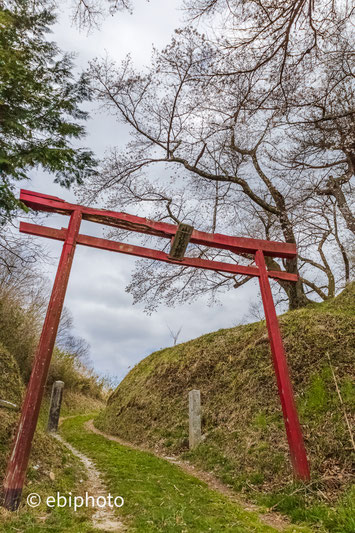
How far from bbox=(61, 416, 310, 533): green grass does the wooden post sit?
1.02m

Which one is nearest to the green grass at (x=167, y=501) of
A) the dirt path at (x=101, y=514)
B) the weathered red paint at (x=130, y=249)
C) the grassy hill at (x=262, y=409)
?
the dirt path at (x=101, y=514)

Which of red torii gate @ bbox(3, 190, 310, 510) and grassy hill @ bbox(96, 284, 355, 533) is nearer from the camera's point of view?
red torii gate @ bbox(3, 190, 310, 510)

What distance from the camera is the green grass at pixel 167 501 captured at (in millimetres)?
3230

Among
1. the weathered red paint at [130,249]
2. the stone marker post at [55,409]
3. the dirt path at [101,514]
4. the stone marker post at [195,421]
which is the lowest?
the dirt path at [101,514]

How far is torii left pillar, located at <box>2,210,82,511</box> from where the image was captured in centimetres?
358

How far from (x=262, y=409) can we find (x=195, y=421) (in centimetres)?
172

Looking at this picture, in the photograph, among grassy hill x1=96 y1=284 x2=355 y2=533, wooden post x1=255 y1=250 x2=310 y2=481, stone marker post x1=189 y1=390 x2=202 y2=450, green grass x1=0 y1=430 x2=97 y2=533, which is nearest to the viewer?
green grass x1=0 y1=430 x2=97 y2=533

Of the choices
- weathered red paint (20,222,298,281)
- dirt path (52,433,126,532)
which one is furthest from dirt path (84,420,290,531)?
weathered red paint (20,222,298,281)

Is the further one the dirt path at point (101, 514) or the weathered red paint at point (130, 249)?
the weathered red paint at point (130, 249)

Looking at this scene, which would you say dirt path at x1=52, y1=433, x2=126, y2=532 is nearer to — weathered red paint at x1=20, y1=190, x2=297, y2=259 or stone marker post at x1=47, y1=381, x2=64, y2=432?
weathered red paint at x1=20, y1=190, x2=297, y2=259

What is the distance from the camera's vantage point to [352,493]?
3.68 meters

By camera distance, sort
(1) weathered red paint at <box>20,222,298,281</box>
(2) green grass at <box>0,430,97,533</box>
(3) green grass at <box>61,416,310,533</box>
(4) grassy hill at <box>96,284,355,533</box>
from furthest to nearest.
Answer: (1) weathered red paint at <box>20,222,298,281</box>, (4) grassy hill at <box>96,284,355,533</box>, (3) green grass at <box>61,416,310,533</box>, (2) green grass at <box>0,430,97,533</box>

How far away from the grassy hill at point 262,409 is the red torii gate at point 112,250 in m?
0.54

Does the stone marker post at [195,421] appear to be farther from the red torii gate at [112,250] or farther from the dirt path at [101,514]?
the red torii gate at [112,250]
